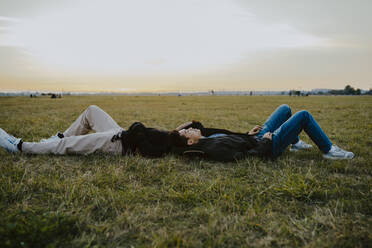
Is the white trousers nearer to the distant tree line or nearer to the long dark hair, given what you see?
the long dark hair

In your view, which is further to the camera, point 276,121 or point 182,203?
point 276,121

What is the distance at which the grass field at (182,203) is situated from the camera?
187 centimetres

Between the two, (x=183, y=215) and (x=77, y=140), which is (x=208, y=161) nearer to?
(x=183, y=215)

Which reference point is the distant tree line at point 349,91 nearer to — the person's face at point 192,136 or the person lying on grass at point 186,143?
the person lying on grass at point 186,143

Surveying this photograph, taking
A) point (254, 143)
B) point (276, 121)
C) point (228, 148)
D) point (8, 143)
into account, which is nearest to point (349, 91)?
point (276, 121)

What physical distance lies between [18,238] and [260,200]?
2.46 m

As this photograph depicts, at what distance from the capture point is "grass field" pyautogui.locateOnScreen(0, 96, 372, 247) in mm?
1874

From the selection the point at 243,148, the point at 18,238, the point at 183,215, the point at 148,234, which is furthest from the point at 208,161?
the point at 18,238

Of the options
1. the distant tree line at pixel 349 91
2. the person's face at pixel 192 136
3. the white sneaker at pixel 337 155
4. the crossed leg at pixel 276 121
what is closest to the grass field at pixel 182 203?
the white sneaker at pixel 337 155

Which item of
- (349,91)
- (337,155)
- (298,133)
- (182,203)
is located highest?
(349,91)

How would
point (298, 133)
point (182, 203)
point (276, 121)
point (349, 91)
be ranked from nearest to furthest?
point (182, 203) → point (298, 133) → point (276, 121) → point (349, 91)

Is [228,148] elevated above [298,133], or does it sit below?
below

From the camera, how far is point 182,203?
2.49 metres

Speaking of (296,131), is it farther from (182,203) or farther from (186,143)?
(182,203)
